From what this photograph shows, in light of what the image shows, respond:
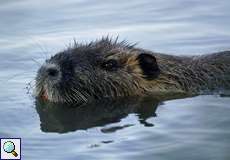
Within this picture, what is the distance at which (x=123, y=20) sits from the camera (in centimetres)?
1423

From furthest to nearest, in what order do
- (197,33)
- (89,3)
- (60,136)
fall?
(89,3) < (197,33) < (60,136)

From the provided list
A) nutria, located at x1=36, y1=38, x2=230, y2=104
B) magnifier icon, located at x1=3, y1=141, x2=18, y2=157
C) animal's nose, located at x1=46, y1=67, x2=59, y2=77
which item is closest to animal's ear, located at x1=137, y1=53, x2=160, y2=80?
nutria, located at x1=36, y1=38, x2=230, y2=104

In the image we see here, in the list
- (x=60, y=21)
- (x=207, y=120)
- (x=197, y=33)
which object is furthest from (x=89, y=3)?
(x=207, y=120)

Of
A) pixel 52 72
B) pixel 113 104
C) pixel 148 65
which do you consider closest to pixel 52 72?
pixel 52 72

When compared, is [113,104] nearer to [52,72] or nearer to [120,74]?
[120,74]

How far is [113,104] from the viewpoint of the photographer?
999cm

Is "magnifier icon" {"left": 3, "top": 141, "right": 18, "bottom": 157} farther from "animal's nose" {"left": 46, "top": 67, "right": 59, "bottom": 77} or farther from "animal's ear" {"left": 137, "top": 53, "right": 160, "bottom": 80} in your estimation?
"animal's ear" {"left": 137, "top": 53, "right": 160, "bottom": 80}

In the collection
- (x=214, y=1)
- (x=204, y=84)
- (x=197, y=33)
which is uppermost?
(x=214, y=1)

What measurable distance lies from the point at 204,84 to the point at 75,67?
1565 mm

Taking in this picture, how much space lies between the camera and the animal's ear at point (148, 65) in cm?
1020

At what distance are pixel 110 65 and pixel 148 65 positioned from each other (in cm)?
44

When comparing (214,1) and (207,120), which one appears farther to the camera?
(214,1)

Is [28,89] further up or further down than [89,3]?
further down

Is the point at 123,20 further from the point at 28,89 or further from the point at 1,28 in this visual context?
the point at 28,89
